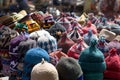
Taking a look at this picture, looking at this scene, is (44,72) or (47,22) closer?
(44,72)

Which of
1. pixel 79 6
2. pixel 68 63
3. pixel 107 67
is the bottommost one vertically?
pixel 79 6

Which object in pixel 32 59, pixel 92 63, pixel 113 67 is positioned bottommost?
pixel 113 67

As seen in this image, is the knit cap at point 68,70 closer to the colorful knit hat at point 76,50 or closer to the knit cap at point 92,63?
the knit cap at point 92,63

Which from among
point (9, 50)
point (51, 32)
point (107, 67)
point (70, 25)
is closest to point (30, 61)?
point (9, 50)

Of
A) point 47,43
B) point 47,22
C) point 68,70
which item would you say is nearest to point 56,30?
point 47,22

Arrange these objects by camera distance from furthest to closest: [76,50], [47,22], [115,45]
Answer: [47,22] → [115,45] → [76,50]

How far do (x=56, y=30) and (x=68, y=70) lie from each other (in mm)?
1088

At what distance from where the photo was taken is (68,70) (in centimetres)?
230

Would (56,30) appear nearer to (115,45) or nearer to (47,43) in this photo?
(47,43)

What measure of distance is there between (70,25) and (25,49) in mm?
1087

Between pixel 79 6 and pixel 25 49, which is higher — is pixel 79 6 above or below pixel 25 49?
below

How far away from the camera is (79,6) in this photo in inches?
356

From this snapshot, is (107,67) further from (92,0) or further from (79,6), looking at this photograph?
(79,6)

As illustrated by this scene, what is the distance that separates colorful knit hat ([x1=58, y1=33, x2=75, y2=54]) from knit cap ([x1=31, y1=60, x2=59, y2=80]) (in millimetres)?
731
